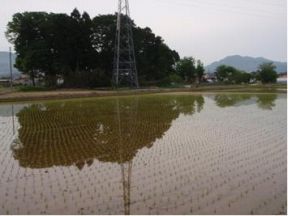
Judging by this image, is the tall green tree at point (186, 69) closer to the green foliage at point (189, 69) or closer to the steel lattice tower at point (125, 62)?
the green foliage at point (189, 69)

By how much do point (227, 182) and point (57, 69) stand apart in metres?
37.7

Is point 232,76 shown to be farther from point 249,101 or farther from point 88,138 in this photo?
point 88,138

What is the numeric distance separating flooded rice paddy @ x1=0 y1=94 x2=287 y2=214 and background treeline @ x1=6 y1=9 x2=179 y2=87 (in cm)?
2839

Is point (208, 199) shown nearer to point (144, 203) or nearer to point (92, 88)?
point (144, 203)

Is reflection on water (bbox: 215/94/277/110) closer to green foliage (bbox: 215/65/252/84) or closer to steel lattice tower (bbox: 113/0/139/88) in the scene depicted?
steel lattice tower (bbox: 113/0/139/88)

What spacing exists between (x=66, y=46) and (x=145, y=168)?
36.4 m

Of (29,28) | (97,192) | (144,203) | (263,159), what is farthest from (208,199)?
(29,28)

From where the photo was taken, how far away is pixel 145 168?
291 inches

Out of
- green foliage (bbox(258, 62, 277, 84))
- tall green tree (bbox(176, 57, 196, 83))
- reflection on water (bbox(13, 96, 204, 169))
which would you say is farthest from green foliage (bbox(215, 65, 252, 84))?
reflection on water (bbox(13, 96, 204, 169))

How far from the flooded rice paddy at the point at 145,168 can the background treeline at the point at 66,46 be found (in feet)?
93.1

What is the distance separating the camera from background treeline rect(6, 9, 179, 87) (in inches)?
1622

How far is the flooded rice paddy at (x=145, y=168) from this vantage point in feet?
17.4

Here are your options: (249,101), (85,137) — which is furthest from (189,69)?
(85,137)

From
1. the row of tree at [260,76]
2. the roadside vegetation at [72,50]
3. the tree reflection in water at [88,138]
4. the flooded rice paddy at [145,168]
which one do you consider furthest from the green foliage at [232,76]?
the flooded rice paddy at [145,168]
